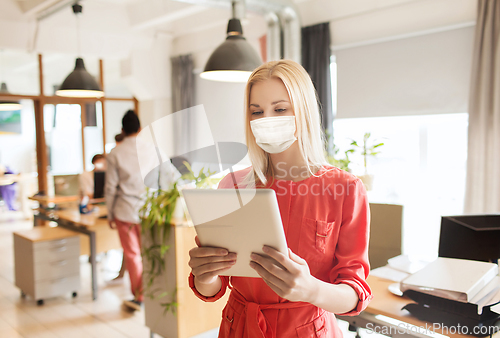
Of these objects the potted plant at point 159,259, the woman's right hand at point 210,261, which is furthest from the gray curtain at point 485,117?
the woman's right hand at point 210,261

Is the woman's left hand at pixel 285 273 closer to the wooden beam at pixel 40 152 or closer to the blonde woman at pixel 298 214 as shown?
the blonde woman at pixel 298 214

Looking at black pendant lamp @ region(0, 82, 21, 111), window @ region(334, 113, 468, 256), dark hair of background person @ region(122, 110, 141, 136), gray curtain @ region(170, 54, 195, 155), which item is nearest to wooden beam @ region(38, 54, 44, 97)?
black pendant lamp @ region(0, 82, 21, 111)

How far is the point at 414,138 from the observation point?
177 inches

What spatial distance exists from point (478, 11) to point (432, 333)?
11.2 feet

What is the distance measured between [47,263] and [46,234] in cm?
28

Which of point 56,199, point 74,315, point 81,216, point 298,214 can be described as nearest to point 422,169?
point 81,216

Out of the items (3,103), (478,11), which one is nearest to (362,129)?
(478,11)

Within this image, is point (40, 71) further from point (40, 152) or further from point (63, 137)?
point (40, 152)

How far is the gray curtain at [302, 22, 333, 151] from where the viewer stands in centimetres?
481

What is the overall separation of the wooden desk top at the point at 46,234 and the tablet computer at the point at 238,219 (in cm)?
325

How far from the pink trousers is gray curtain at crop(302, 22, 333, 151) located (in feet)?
8.24

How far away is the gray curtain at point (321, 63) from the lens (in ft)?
15.8

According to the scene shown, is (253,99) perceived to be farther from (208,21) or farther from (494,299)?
(208,21)

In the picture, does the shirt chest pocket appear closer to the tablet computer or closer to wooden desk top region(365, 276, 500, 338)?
the tablet computer
